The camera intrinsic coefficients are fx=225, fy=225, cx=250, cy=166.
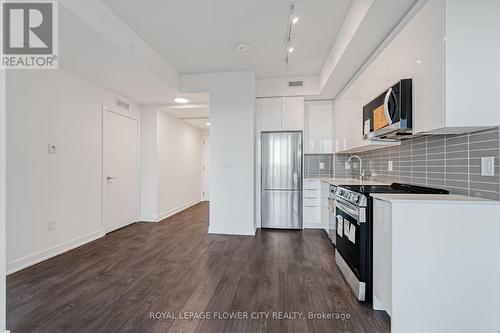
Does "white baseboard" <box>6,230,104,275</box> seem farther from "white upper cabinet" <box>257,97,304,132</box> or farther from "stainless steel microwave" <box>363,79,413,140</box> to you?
"stainless steel microwave" <box>363,79,413,140</box>

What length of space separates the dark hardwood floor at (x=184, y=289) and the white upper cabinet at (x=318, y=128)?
1877 millimetres

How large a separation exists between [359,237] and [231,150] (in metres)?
2.56

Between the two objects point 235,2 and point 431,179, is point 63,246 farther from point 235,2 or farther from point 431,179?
point 431,179

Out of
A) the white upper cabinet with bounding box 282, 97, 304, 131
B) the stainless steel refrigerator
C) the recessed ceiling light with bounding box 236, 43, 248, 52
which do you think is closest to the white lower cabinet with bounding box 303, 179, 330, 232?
the stainless steel refrigerator

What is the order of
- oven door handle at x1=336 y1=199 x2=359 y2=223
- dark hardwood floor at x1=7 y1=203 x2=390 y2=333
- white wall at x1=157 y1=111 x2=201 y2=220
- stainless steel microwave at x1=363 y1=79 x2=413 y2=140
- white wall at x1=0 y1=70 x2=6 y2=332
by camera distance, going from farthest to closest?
white wall at x1=157 y1=111 x2=201 y2=220
oven door handle at x1=336 y1=199 x2=359 y2=223
stainless steel microwave at x1=363 y1=79 x2=413 y2=140
dark hardwood floor at x1=7 y1=203 x2=390 y2=333
white wall at x1=0 y1=70 x2=6 y2=332

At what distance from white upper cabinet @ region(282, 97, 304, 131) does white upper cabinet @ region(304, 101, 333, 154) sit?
0.31 m

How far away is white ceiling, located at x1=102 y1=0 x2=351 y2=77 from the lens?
2.36 meters

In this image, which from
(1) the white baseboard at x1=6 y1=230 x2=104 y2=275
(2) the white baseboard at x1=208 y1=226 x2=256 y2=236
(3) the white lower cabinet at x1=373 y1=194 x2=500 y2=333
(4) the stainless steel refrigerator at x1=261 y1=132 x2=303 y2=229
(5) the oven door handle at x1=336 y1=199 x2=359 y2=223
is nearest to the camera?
(3) the white lower cabinet at x1=373 y1=194 x2=500 y2=333

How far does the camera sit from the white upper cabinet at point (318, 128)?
446 cm

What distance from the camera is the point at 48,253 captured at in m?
2.92

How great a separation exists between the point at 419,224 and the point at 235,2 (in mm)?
2555

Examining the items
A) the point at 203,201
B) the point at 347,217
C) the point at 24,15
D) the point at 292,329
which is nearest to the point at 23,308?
the point at 292,329

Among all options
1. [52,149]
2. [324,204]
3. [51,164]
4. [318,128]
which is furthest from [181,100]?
[324,204]

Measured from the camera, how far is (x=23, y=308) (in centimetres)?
190
